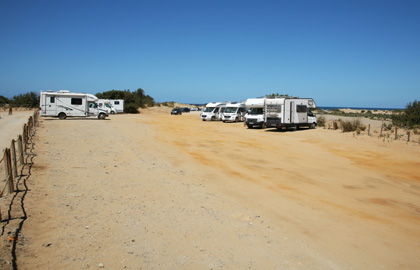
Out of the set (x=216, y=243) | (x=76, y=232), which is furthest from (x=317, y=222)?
(x=76, y=232)

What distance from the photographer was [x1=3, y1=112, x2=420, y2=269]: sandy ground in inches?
175

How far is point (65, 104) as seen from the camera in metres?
32.5

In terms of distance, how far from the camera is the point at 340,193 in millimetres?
8055

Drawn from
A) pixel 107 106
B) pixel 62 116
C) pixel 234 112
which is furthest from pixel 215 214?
pixel 107 106

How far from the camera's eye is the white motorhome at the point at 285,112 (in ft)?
78.1

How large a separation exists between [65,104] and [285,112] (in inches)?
881

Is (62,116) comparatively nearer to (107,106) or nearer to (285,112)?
(107,106)

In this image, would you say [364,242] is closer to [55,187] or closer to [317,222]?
[317,222]

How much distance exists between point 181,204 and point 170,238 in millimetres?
1628

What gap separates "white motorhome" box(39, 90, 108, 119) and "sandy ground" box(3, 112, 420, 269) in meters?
22.7

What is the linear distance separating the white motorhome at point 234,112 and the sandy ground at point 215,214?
77.8 ft

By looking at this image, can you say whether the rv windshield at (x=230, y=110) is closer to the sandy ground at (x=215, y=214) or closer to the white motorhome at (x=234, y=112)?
the white motorhome at (x=234, y=112)

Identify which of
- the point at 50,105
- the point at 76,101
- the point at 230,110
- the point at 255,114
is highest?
the point at 76,101

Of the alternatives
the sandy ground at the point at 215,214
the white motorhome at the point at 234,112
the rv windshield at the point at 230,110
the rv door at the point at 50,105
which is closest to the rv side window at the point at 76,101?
the rv door at the point at 50,105
